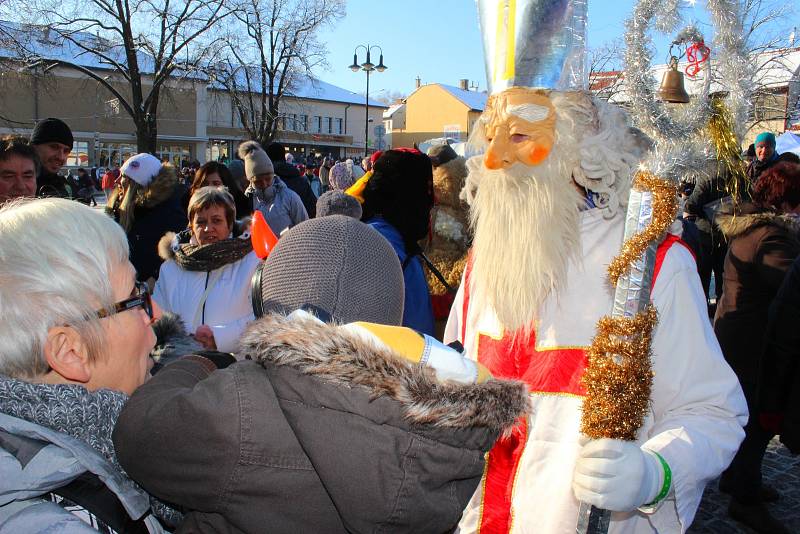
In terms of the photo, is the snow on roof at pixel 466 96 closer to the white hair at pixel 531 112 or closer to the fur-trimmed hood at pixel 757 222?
the fur-trimmed hood at pixel 757 222

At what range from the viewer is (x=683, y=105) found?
1.65m

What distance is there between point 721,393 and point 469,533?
0.78 meters

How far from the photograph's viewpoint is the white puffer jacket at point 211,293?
299 centimetres

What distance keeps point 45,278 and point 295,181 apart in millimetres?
6404

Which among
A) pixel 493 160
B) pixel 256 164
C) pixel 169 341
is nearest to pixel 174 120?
pixel 256 164

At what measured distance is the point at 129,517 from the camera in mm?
1091

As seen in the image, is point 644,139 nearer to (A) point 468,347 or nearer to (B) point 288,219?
(A) point 468,347

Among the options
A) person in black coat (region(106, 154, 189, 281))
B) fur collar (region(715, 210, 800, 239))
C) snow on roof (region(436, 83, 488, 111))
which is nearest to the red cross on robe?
fur collar (region(715, 210, 800, 239))

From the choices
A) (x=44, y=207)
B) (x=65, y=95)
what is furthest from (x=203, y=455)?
(x=65, y=95)

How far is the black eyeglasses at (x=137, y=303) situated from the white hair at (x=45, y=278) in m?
0.02

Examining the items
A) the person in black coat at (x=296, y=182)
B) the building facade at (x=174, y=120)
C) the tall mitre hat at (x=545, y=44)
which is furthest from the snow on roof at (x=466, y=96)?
the tall mitre hat at (x=545, y=44)

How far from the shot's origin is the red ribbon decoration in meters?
1.67

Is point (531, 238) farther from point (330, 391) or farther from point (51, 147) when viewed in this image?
point (51, 147)

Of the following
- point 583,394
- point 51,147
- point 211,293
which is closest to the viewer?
point 583,394
